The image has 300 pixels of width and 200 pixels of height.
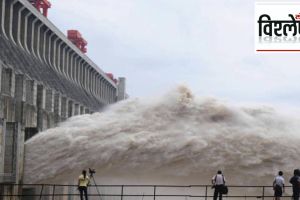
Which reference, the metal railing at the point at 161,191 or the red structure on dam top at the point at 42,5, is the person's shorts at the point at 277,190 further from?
the red structure on dam top at the point at 42,5

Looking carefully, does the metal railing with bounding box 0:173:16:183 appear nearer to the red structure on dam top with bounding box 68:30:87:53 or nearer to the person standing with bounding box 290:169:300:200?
the person standing with bounding box 290:169:300:200

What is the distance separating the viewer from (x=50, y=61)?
89.5 m

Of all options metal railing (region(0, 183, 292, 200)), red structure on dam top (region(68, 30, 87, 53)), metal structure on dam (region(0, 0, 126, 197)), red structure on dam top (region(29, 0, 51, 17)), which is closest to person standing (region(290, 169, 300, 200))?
metal railing (region(0, 183, 292, 200))

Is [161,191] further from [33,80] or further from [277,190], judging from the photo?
[33,80]

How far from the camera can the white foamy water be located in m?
33.8

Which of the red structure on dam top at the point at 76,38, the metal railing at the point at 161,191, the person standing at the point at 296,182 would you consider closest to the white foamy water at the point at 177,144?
the metal railing at the point at 161,191

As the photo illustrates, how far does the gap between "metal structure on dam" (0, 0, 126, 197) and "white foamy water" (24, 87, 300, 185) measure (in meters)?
5.48

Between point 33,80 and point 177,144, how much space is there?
93.5ft

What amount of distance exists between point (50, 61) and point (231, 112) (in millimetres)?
57796

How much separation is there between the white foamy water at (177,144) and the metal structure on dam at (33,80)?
216 inches

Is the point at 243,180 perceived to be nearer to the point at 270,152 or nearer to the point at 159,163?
the point at 270,152

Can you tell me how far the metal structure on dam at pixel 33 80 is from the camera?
4197 cm

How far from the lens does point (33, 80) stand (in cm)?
5928

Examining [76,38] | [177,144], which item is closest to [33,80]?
[177,144]
